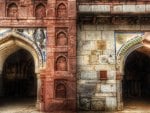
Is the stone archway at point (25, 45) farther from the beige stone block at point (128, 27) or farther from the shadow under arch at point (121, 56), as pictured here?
the beige stone block at point (128, 27)

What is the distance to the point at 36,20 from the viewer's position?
918 cm

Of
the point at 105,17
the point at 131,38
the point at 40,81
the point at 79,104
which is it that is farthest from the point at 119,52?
the point at 40,81

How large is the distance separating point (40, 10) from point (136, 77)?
21.6ft

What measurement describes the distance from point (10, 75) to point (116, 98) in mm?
6655

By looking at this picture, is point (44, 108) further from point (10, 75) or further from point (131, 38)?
point (10, 75)

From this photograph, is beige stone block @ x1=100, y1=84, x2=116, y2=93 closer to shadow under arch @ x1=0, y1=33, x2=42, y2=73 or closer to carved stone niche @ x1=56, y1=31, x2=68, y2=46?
carved stone niche @ x1=56, y1=31, x2=68, y2=46

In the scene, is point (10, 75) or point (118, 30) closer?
point (118, 30)

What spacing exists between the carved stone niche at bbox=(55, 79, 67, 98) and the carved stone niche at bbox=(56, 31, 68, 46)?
4.03 feet

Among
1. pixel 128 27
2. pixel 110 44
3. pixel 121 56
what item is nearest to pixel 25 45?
pixel 110 44

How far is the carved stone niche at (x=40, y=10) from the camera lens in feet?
30.4

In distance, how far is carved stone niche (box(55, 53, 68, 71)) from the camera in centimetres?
901

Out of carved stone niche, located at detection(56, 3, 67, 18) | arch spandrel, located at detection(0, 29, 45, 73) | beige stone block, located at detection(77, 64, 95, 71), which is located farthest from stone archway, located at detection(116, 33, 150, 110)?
arch spandrel, located at detection(0, 29, 45, 73)

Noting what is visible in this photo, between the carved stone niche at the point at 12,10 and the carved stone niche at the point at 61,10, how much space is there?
4.65 feet

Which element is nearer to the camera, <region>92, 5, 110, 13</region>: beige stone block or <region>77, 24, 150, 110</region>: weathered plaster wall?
<region>77, 24, 150, 110</region>: weathered plaster wall
